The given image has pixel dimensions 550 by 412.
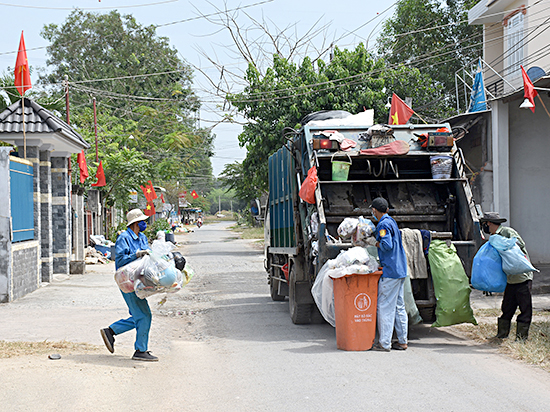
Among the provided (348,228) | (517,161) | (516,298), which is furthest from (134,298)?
(517,161)

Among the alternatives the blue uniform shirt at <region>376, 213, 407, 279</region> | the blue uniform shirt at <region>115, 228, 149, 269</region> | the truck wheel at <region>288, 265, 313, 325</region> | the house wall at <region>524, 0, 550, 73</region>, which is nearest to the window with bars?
the house wall at <region>524, 0, 550, 73</region>

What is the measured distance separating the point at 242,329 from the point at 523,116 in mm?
9673

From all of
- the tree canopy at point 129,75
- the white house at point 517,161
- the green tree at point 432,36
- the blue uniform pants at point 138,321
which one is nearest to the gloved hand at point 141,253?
the blue uniform pants at point 138,321

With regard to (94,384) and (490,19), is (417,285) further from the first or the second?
(490,19)

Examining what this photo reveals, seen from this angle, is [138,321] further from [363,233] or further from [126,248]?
[363,233]

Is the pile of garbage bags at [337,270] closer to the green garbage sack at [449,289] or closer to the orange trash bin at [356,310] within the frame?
the orange trash bin at [356,310]

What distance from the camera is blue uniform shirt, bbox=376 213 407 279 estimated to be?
6852 millimetres

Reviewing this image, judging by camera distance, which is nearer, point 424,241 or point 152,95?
point 424,241

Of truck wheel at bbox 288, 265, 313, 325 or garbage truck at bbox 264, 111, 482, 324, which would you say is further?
truck wheel at bbox 288, 265, 313, 325

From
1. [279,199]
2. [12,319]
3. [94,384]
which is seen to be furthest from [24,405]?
[279,199]

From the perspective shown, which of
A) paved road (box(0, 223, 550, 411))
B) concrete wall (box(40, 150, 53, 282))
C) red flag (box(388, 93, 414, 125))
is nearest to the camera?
paved road (box(0, 223, 550, 411))

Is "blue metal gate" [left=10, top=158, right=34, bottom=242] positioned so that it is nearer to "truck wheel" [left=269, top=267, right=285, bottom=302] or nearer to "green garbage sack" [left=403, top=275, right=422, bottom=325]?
"truck wheel" [left=269, top=267, right=285, bottom=302]

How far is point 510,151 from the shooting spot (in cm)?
1500

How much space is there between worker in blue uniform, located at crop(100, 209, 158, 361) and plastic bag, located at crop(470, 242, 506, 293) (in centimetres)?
375
